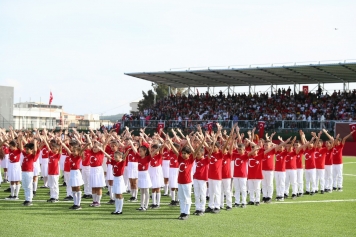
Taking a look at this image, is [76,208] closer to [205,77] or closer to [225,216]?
[225,216]

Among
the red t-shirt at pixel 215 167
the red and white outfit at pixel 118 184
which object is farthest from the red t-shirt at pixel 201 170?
the red and white outfit at pixel 118 184

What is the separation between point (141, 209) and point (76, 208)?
1833 millimetres

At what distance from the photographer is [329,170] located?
2127 centimetres

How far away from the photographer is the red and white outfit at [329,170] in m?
21.2

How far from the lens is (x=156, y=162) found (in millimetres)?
16328

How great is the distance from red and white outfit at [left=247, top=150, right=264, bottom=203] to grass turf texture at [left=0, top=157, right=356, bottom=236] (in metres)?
0.56

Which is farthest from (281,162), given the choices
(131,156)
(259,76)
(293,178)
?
(259,76)

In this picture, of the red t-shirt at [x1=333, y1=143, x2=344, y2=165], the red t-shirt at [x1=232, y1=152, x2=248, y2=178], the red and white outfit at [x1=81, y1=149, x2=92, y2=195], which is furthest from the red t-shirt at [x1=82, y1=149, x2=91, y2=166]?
the red t-shirt at [x1=333, y1=143, x2=344, y2=165]

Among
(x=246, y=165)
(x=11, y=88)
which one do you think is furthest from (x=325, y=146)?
(x=11, y=88)

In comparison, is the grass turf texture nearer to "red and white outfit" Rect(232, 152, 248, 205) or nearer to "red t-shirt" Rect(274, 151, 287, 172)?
"red and white outfit" Rect(232, 152, 248, 205)

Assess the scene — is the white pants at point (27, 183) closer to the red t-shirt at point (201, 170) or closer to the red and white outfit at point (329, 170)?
the red t-shirt at point (201, 170)

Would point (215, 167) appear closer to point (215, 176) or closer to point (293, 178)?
point (215, 176)

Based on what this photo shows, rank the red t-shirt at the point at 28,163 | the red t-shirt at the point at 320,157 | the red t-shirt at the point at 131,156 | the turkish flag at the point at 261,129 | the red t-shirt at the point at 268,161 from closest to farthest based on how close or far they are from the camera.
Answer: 1. the red t-shirt at the point at 28,163
2. the red t-shirt at the point at 131,156
3. the red t-shirt at the point at 268,161
4. the red t-shirt at the point at 320,157
5. the turkish flag at the point at 261,129

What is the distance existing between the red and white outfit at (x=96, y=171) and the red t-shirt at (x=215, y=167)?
10.7 feet
